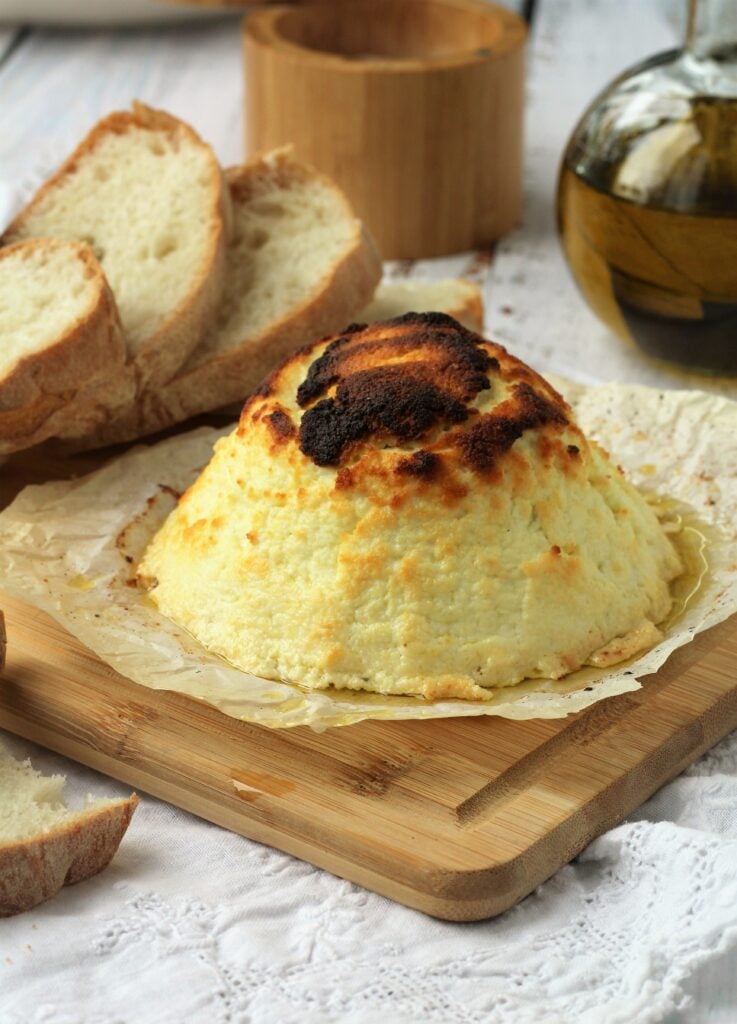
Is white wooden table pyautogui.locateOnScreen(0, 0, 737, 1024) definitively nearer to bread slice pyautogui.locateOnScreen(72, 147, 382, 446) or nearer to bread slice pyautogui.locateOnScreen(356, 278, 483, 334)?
bread slice pyautogui.locateOnScreen(356, 278, 483, 334)

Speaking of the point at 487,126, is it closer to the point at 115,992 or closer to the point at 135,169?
the point at 135,169

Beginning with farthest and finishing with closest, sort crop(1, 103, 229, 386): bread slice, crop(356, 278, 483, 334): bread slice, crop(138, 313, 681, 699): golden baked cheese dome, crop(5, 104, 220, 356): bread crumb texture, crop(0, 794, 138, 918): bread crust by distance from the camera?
1. crop(356, 278, 483, 334): bread slice
2. crop(5, 104, 220, 356): bread crumb texture
3. crop(1, 103, 229, 386): bread slice
4. crop(138, 313, 681, 699): golden baked cheese dome
5. crop(0, 794, 138, 918): bread crust

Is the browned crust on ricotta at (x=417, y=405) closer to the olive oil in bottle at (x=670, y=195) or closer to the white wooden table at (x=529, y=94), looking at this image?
the olive oil in bottle at (x=670, y=195)

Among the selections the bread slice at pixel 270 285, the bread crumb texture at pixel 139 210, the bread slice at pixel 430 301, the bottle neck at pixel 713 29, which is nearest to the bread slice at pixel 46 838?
the bread slice at pixel 270 285

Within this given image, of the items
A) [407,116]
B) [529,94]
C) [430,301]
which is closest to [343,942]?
[430,301]

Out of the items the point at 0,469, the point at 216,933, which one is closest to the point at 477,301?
the point at 0,469

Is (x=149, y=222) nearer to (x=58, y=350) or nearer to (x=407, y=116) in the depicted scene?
(x=58, y=350)

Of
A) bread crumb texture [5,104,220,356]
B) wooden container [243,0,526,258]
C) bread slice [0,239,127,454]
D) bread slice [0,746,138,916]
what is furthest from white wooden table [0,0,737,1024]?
bread slice [0,746,138,916]
